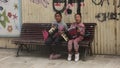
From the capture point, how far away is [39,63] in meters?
8.89

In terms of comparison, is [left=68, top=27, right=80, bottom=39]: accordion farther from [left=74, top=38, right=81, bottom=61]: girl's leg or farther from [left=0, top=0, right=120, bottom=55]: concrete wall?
[left=0, top=0, right=120, bottom=55]: concrete wall

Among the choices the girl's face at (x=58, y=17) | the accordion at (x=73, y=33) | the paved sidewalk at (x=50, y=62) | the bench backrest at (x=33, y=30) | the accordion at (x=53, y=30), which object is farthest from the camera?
the bench backrest at (x=33, y=30)

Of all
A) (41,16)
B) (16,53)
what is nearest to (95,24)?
(41,16)

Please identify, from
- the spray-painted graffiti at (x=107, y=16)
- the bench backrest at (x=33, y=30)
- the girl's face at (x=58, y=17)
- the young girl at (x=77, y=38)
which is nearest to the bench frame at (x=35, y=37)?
the bench backrest at (x=33, y=30)

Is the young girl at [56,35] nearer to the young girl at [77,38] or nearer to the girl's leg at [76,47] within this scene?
the young girl at [77,38]

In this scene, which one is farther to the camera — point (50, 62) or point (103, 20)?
point (103, 20)

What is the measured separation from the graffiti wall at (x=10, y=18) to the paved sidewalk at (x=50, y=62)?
3.34 feet

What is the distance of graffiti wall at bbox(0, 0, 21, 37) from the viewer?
10.5 m

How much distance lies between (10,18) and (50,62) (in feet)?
7.81

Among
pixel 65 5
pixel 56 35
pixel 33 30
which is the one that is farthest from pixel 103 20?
pixel 33 30

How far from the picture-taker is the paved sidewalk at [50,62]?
855 cm

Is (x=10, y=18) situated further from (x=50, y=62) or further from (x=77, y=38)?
(x=77, y=38)

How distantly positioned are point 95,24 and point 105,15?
1.19ft

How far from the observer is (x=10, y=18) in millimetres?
10617
